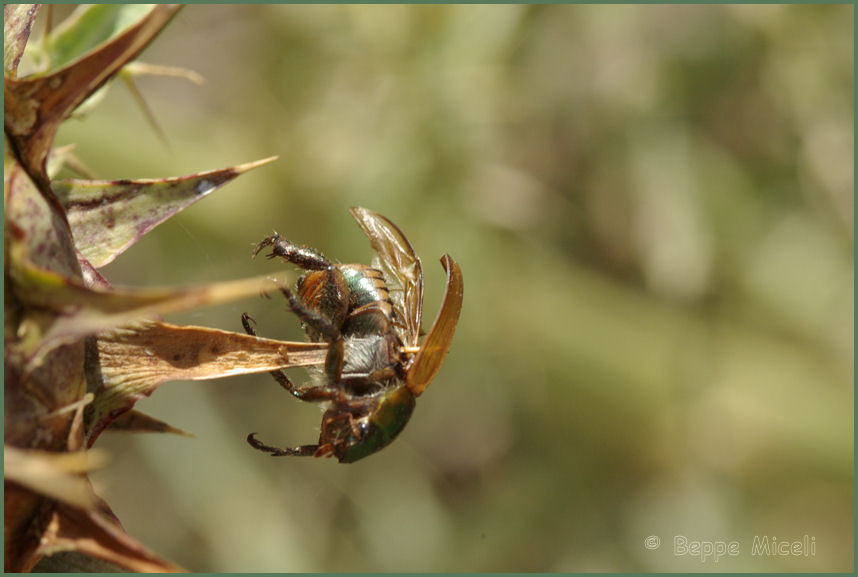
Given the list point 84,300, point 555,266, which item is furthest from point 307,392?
point 555,266

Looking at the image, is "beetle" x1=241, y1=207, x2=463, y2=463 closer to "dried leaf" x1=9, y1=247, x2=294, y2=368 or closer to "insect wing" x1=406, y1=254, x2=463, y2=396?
"insect wing" x1=406, y1=254, x2=463, y2=396

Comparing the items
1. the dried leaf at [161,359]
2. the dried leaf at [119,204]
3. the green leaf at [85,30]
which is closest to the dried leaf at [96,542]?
the dried leaf at [161,359]

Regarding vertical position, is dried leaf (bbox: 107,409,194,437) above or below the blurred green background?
above

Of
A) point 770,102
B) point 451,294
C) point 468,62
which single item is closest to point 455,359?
point 468,62

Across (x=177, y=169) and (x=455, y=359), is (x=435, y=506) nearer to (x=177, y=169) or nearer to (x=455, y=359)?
(x=455, y=359)

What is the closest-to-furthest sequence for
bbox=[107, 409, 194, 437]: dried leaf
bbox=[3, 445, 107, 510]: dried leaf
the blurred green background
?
bbox=[3, 445, 107, 510]: dried leaf, bbox=[107, 409, 194, 437]: dried leaf, the blurred green background

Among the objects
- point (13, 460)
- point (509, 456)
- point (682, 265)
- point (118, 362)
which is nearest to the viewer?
point (13, 460)

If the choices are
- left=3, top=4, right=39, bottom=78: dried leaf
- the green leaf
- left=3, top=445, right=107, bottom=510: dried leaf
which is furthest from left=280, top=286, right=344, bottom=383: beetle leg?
the green leaf
